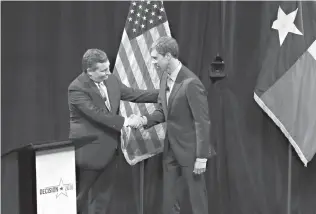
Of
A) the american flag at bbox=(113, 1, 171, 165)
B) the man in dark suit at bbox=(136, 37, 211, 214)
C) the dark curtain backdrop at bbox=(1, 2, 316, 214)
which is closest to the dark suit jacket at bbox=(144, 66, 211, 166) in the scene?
the man in dark suit at bbox=(136, 37, 211, 214)

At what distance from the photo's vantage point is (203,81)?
4.09 m

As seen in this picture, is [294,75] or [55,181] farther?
[294,75]

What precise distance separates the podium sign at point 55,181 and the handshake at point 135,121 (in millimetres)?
899

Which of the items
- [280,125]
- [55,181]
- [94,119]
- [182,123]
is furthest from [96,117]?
[280,125]

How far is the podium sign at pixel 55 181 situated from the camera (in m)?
2.60

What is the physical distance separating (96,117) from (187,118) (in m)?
0.58

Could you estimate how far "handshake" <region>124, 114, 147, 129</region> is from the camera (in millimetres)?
3623

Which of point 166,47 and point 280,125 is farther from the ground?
point 166,47

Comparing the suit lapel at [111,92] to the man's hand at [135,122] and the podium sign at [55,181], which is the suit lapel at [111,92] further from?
the podium sign at [55,181]

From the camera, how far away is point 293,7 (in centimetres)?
387

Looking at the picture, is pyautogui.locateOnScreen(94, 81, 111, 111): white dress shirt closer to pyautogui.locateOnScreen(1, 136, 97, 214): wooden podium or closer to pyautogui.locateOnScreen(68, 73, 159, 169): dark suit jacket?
pyautogui.locateOnScreen(68, 73, 159, 169): dark suit jacket

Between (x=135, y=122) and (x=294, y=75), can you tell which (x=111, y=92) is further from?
(x=294, y=75)

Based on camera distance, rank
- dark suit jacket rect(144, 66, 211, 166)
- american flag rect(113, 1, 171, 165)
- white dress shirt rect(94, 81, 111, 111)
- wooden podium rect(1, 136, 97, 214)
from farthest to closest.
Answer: american flag rect(113, 1, 171, 165) < white dress shirt rect(94, 81, 111, 111) < dark suit jacket rect(144, 66, 211, 166) < wooden podium rect(1, 136, 97, 214)

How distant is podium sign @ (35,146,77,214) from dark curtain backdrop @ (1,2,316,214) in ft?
4.14
